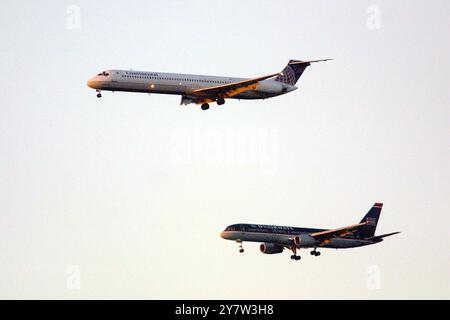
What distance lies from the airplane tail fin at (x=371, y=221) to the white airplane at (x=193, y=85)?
21219mm

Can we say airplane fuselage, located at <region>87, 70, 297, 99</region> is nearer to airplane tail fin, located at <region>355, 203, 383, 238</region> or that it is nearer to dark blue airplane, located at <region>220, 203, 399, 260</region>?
dark blue airplane, located at <region>220, 203, 399, 260</region>

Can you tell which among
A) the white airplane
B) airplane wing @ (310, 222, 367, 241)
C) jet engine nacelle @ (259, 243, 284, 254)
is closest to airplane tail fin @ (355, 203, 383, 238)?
airplane wing @ (310, 222, 367, 241)

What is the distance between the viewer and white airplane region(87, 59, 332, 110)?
137 meters

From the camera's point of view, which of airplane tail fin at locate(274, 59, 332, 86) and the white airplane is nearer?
the white airplane

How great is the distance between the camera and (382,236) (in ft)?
500

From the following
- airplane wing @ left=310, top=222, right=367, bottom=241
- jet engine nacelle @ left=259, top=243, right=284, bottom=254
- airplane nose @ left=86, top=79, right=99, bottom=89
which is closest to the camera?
airplane nose @ left=86, top=79, right=99, bottom=89

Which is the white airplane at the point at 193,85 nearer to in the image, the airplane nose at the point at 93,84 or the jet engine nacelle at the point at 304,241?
the airplane nose at the point at 93,84

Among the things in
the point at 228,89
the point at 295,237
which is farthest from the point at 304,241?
the point at 228,89

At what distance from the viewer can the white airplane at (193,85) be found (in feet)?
451

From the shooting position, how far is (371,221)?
549 feet

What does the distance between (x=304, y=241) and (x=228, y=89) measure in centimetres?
2166

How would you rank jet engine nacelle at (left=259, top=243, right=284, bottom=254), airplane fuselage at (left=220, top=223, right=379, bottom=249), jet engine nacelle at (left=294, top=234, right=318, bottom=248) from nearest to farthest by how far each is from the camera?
airplane fuselage at (left=220, top=223, right=379, bottom=249), jet engine nacelle at (left=294, top=234, right=318, bottom=248), jet engine nacelle at (left=259, top=243, right=284, bottom=254)

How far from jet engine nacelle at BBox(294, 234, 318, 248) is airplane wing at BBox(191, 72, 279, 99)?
779 inches
